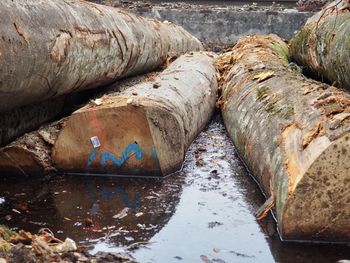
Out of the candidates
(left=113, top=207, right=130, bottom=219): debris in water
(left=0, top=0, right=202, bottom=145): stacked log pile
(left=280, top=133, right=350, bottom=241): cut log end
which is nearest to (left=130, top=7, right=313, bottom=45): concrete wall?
(left=0, top=0, right=202, bottom=145): stacked log pile

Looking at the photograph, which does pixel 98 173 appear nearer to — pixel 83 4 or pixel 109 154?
pixel 109 154

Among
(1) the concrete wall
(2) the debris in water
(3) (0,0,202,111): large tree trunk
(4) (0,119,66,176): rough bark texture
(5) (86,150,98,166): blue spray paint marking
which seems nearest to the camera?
(2) the debris in water

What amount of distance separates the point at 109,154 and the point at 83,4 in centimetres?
167

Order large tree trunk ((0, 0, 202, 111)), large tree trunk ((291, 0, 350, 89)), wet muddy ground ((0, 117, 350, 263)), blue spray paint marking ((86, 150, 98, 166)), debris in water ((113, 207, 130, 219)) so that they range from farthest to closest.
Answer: large tree trunk ((291, 0, 350, 89)) < blue spray paint marking ((86, 150, 98, 166)) < large tree trunk ((0, 0, 202, 111)) < debris in water ((113, 207, 130, 219)) < wet muddy ground ((0, 117, 350, 263))

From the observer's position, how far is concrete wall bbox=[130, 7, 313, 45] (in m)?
15.3

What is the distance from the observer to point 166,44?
841 centimetres

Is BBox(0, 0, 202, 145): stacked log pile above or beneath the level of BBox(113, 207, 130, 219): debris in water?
above

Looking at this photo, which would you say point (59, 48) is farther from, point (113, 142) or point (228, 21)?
point (228, 21)

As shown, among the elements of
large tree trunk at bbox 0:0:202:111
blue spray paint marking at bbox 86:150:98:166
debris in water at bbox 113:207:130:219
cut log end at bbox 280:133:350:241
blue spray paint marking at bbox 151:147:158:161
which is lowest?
debris in water at bbox 113:207:130:219

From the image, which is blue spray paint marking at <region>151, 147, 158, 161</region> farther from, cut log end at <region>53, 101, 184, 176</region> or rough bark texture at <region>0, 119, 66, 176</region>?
rough bark texture at <region>0, 119, 66, 176</region>

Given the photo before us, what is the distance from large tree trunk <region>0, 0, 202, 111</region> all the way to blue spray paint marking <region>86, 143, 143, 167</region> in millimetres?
599

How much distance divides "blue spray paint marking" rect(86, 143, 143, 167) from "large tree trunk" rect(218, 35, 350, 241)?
885 millimetres

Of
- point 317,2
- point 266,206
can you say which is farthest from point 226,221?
point 317,2

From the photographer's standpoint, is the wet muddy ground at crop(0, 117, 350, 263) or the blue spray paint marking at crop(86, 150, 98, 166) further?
the blue spray paint marking at crop(86, 150, 98, 166)
